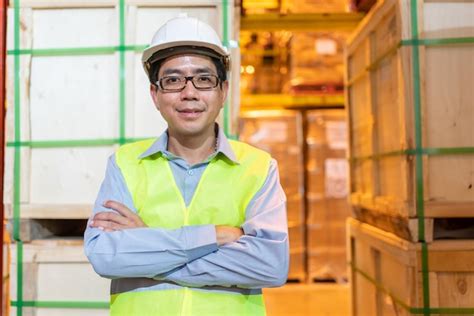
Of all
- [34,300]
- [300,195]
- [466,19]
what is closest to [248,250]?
[34,300]

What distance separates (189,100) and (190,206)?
0.44 m

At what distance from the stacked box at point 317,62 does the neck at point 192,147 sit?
18.3ft

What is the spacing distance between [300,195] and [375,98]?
380 cm

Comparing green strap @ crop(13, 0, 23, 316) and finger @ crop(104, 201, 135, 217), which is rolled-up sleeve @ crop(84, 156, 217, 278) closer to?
finger @ crop(104, 201, 135, 217)

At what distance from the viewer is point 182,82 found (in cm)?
210

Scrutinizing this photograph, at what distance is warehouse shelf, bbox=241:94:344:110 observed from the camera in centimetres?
781

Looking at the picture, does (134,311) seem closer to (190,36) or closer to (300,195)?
(190,36)

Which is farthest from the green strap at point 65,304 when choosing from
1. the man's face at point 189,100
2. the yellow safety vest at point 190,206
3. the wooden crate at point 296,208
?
the wooden crate at point 296,208

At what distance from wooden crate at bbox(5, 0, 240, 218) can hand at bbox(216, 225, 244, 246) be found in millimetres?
1194

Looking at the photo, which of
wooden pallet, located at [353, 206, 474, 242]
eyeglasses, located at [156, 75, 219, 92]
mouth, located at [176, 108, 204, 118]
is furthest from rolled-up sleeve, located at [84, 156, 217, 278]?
wooden pallet, located at [353, 206, 474, 242]

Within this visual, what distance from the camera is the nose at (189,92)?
2055mm

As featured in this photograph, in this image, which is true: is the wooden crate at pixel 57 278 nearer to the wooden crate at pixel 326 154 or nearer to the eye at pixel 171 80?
the eye at pixel 171 80

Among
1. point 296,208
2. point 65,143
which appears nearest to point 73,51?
point 65,143

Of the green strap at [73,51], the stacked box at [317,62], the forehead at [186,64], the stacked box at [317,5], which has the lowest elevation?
the forehead at [186,64]
